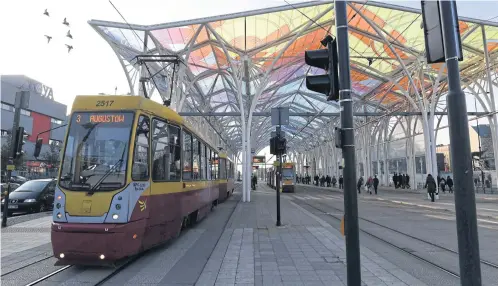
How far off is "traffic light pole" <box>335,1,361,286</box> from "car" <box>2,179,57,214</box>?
15.4 metres

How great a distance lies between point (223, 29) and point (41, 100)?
175 ft

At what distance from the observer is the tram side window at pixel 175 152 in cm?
801

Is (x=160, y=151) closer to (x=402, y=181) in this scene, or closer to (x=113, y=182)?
(x=113, y=182)

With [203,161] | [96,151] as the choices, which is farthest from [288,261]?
[203,161]

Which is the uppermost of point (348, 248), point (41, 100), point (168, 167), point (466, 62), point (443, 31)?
point (41, 100)

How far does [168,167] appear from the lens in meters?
7.81

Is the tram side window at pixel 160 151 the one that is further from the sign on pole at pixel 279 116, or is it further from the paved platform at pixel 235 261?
the sign on pole at pixel 279 116

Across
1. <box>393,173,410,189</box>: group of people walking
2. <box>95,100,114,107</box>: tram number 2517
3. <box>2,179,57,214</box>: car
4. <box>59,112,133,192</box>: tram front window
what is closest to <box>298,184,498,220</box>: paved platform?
<box>393,173,410,189</box>: group of people walking

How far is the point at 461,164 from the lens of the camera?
2.91 metres

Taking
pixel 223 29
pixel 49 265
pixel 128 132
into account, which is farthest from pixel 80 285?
pixel 223 29

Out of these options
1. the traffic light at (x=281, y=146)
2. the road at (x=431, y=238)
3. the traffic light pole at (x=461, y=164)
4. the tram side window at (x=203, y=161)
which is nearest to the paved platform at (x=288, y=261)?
the road at (x=431, y=238)

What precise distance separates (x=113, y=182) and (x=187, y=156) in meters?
3.39

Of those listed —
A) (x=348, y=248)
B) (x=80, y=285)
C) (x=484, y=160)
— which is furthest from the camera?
(x=484, y=160)

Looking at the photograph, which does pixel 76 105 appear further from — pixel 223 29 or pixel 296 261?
pixel 223 29
